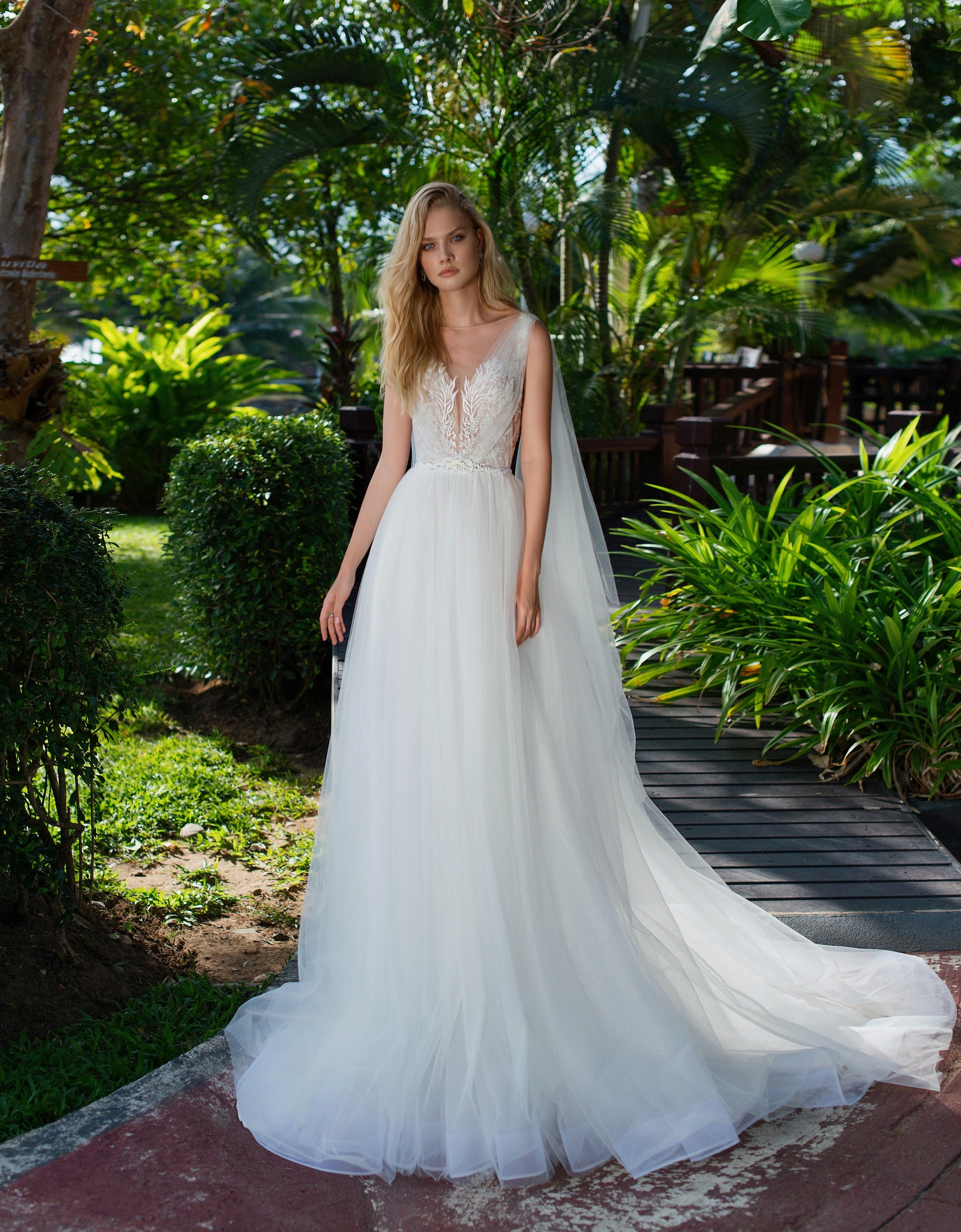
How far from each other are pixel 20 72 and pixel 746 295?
6.48 metres

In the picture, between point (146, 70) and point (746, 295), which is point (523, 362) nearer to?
point (746, 295)

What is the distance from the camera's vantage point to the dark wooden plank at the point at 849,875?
3.34m

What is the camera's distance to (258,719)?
6266mm

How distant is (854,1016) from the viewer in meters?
2.66

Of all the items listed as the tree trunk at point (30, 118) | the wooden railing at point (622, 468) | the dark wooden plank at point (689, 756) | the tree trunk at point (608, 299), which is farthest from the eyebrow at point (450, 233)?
the tree trunk at point (608, 299)

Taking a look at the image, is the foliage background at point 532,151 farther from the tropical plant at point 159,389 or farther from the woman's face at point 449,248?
the woman's face at point 449,248

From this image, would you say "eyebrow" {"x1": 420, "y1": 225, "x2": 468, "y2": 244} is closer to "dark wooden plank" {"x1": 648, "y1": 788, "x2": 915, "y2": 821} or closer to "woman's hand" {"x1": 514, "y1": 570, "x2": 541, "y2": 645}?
"woman's hand" {"x1": 514, "y1": 570, "x2": 541, "y2": 645}

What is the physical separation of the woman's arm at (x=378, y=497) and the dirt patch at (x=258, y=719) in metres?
2.82

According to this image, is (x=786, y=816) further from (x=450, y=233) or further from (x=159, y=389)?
(x=159, y=389)

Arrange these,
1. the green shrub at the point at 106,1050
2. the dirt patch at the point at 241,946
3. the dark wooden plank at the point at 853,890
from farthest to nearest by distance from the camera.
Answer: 1. the dirt patch at the point at 241,946
2. the dark wooden plank at the point at 853,890
3. the green shrub at the point at 106,1050

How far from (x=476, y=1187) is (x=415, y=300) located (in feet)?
6.88

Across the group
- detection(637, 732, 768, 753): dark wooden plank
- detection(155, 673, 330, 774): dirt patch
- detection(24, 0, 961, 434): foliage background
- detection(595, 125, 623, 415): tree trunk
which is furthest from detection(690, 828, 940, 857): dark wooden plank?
detection(595, 125, 623, 415): tree trunk

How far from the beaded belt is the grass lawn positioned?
108 inches

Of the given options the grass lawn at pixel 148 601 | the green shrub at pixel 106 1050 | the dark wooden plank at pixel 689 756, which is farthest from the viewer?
the grass lawn at pixel 148 601
